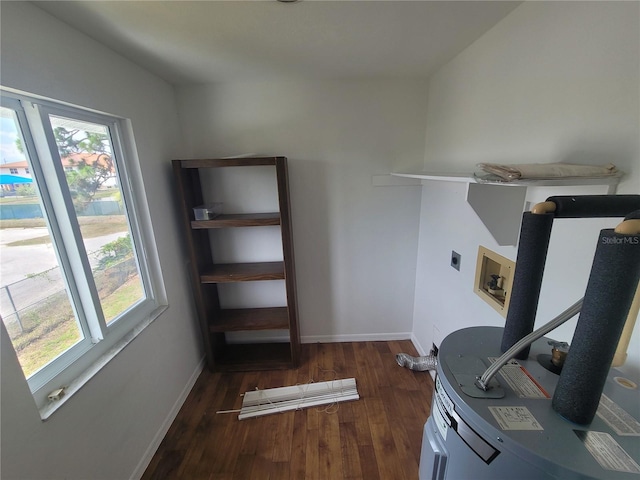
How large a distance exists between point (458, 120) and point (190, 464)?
8.68 feet

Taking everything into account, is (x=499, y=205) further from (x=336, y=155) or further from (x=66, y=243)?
(x=66, y=243)

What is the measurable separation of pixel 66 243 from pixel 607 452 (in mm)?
1907

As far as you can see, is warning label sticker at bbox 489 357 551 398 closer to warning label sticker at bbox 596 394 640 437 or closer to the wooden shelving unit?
warning label sticker at bbox 596 394 640 437

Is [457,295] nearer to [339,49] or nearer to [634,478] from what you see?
[634,478]

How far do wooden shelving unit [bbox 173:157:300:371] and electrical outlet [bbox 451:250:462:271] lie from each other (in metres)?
1.17

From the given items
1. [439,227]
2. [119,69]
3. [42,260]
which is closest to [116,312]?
[42,260]

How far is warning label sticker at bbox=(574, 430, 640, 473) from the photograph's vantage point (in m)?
0.47

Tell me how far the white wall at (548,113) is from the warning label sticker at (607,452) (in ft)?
1.37

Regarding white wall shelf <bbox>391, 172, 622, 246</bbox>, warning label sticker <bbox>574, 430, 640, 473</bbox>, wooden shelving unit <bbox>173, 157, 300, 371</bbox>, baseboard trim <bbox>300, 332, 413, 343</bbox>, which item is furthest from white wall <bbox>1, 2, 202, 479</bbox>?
white wall shelf <bbox>391, 172, 622, 246</bbox>

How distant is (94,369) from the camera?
1.22 metres

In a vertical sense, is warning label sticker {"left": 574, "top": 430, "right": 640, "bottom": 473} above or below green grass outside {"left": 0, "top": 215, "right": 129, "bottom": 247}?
below

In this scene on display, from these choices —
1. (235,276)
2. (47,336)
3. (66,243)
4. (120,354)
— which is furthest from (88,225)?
(235,276)

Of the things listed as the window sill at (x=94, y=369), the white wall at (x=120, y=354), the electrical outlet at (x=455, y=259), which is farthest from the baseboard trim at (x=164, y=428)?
the electrical outlet at (x=455, y=259)

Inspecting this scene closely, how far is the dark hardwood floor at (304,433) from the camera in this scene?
1.49m
